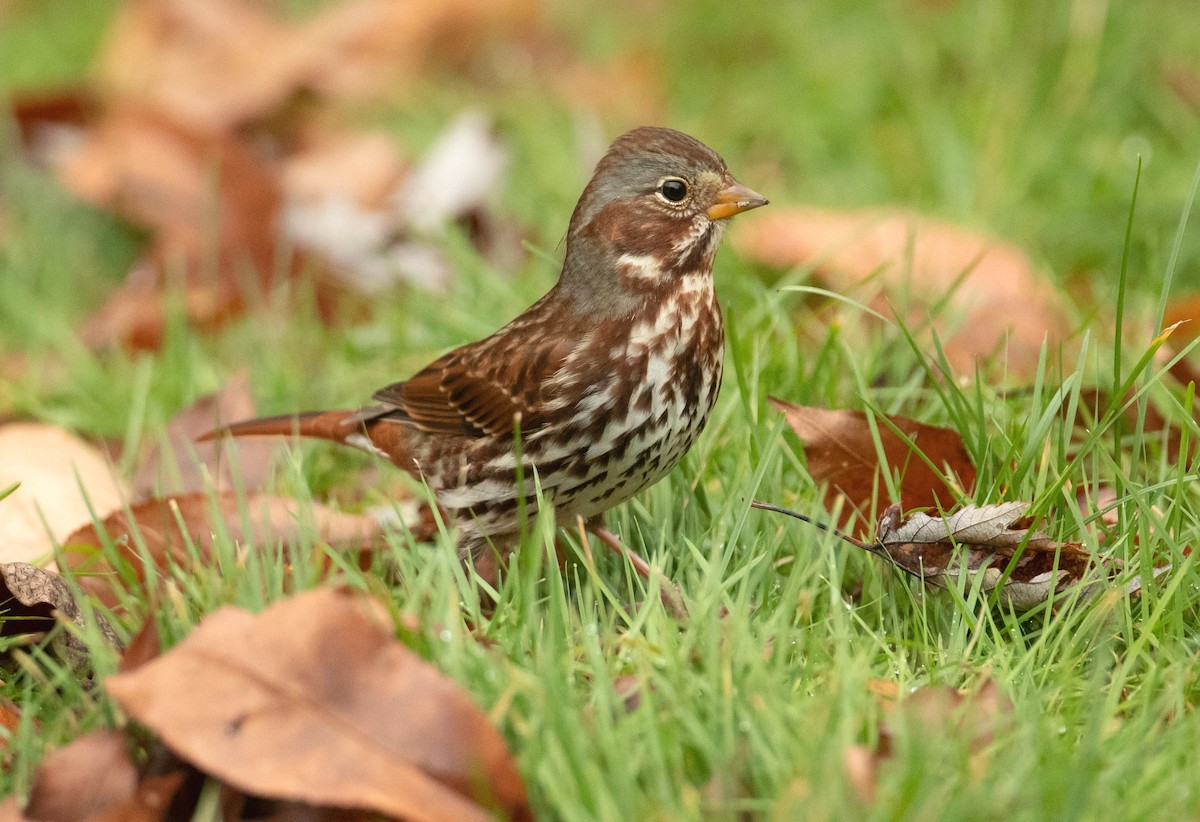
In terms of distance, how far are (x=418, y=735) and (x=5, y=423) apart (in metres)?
2.77

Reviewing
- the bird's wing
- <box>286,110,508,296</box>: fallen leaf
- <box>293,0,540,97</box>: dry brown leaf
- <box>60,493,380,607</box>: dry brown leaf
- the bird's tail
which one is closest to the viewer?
<box>60,493,380,607</box>: dry brown leaf

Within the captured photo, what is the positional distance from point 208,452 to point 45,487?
23.7 inches

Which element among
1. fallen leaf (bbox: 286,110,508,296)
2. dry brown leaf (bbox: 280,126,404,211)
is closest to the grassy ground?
fallen leaf (bbox: 286,110,508,296)

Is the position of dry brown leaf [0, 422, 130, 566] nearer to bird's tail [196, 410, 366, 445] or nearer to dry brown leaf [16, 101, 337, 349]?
bird's tail [196, 410, 366, 445]

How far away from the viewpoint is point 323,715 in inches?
91.9

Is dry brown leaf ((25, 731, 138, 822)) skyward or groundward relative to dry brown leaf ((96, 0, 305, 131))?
groundward

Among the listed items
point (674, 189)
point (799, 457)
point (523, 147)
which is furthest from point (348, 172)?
point (799, 457)

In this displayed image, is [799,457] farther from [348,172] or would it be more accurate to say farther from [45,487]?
[348,172]

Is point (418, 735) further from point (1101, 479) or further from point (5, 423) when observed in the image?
point (5, 423)

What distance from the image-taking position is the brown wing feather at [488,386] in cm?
354

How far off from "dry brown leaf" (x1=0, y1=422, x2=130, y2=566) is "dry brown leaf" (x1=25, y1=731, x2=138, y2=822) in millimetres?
1033

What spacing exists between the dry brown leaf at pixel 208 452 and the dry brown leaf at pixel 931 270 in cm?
171

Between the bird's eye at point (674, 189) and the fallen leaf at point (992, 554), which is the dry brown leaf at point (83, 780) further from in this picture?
the bird's eye at point (674, 189)

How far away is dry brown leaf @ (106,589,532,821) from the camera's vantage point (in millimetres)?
2260
